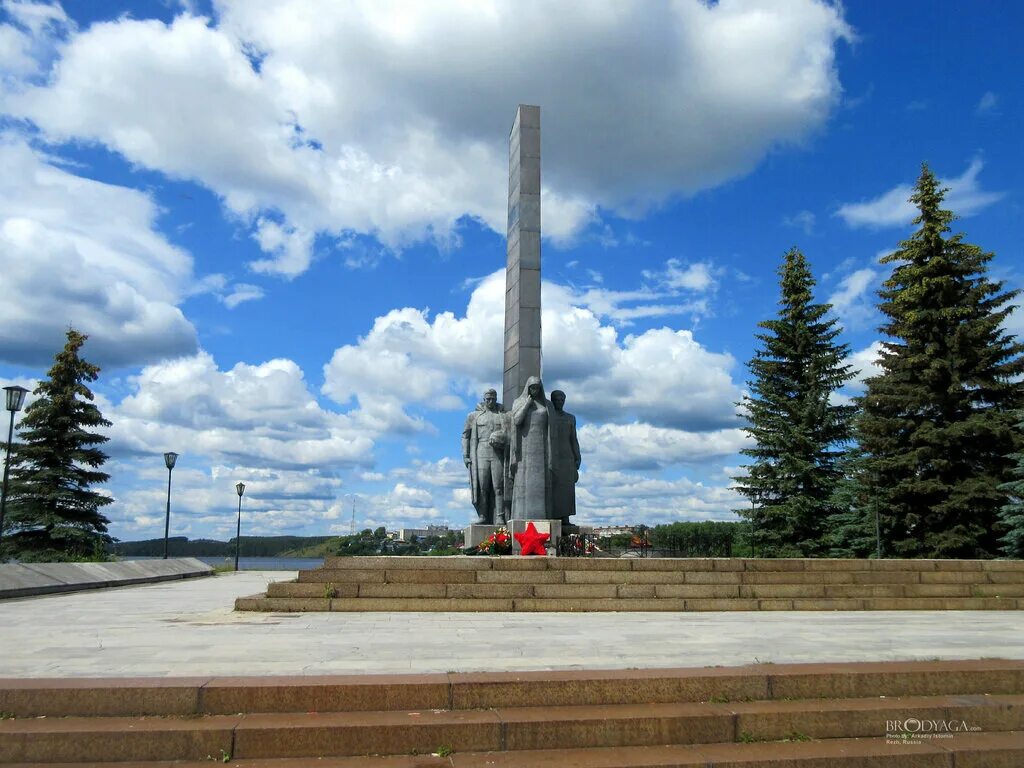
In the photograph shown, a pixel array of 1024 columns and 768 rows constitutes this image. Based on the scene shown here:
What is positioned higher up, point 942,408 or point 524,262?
point 524,262

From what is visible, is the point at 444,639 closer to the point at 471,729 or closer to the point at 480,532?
the point at 471,729

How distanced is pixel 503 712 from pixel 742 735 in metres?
1.70

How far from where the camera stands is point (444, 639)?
8.33 m

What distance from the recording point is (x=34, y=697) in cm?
543

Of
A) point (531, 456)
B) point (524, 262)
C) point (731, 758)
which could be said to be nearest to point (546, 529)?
point (531, 456)

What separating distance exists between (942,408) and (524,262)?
46.8 feet

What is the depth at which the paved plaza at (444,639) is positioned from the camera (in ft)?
21.8

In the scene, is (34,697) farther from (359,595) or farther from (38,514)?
(38,514)

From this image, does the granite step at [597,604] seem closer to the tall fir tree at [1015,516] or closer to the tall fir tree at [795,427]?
the tall fir tree at [1015,516]

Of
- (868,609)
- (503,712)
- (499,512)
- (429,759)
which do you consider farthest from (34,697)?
(499,512)

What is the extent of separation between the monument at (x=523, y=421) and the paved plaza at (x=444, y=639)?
5.30 metres

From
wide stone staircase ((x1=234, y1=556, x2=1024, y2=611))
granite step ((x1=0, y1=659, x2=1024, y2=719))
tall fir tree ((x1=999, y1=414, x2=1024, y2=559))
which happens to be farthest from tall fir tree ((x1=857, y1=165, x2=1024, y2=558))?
granite step ((x1=0, y1=659, x2=1024, y2=719))

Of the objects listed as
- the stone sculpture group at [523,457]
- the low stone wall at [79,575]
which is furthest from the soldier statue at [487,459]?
the low stone wall at [79,575]

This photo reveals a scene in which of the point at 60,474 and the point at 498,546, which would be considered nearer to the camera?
the point at 498,546
